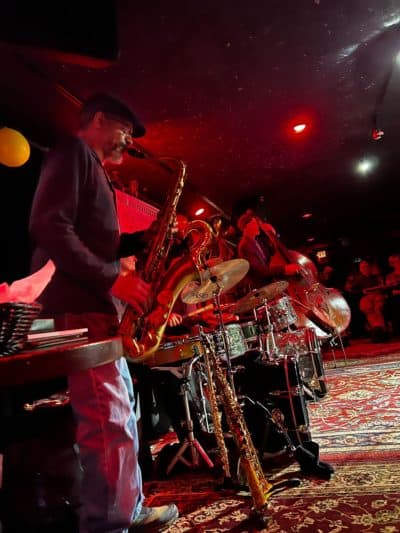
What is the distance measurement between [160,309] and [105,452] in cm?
82

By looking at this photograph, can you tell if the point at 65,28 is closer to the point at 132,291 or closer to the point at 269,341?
the point at 132,291

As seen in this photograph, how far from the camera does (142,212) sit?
549cm

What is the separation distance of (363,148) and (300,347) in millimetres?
4739

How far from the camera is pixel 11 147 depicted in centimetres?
345

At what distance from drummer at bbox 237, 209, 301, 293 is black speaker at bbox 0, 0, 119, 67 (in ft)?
8.16

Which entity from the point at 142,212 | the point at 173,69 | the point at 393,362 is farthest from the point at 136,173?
the point at 393,362

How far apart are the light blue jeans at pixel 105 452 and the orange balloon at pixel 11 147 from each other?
2628 millimetres

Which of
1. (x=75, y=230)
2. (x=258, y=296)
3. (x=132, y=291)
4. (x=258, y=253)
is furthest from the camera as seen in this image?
(x=258, y=253)

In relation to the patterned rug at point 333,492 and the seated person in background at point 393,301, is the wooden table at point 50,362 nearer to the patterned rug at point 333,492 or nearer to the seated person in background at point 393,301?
the patterned rug at point 333,492

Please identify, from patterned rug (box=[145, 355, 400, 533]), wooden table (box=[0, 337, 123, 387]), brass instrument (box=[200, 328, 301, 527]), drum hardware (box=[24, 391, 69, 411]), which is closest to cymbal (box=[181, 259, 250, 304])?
brass instrument (box=[200, 328, 301, 527])

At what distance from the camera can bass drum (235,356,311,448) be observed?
2883 mm

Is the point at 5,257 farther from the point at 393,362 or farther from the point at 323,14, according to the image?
the point at 393,362

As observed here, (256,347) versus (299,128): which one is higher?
(299,128)

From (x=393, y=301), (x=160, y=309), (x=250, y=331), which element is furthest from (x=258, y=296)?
(x=393, y=301)
